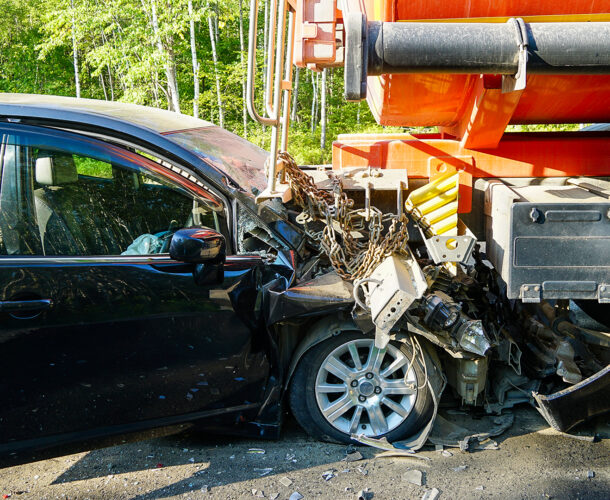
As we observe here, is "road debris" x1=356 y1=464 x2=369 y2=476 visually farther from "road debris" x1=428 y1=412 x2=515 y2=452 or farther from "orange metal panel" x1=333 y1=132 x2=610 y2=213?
"orange metal panel" x1=333 y1=132 x2=610 y2=213

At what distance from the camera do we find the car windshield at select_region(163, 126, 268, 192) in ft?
10.9

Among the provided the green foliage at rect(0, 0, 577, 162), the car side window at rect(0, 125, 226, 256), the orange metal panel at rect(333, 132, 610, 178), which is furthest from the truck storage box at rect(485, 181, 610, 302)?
the green foliage at rect(0, 0, 577, 162)

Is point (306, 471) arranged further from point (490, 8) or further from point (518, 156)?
point (490, 8)

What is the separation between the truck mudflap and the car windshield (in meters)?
2.02

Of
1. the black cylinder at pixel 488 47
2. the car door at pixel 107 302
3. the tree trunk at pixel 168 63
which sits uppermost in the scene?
the tree trunk at pixel 168 63

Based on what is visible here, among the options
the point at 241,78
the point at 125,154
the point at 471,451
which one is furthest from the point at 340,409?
the point at 241,78

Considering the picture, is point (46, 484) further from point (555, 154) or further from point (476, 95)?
point (555, 154)

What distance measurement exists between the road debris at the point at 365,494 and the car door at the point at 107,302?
0.76 m

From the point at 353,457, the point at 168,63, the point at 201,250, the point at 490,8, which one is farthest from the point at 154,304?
the point at 168,63

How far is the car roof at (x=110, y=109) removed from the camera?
3.15 metres

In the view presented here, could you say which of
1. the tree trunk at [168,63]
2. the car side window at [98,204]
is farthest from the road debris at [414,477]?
the tree trunk at [168,63]

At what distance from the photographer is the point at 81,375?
9.47 feet

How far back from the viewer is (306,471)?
313 cm

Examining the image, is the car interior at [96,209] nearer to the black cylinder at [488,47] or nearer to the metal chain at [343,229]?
the metal chain at [343,229]
